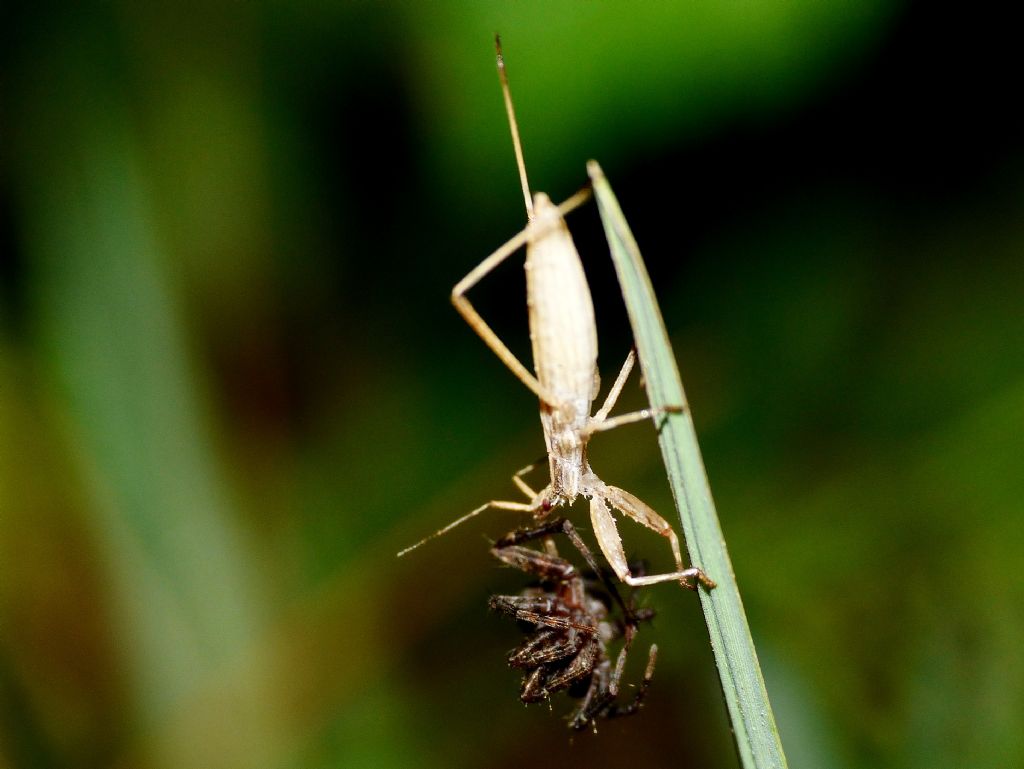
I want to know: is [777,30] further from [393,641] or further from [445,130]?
[393,641]

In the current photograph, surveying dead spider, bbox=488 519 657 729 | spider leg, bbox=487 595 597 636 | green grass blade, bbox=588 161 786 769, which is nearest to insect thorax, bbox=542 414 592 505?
dead spider, bbox=488 519 657 729

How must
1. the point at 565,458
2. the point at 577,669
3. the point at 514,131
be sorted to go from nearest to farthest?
the point at 514,131 → the point at 577,669 → the point at 565,458

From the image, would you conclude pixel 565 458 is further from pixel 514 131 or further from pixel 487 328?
pixel 514 131

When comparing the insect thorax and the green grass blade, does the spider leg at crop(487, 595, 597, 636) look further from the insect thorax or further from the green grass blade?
the green grass blade

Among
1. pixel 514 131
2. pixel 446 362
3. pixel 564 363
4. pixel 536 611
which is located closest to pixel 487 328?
pixel 564 363

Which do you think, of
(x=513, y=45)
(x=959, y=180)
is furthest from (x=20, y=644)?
(x=959, y=180)

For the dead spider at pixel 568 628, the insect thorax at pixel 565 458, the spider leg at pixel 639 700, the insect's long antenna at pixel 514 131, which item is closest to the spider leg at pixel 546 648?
the dead spider at pixel 568 628

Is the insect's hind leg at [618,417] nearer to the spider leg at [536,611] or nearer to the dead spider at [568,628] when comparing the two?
the dead spider at [568,628]
